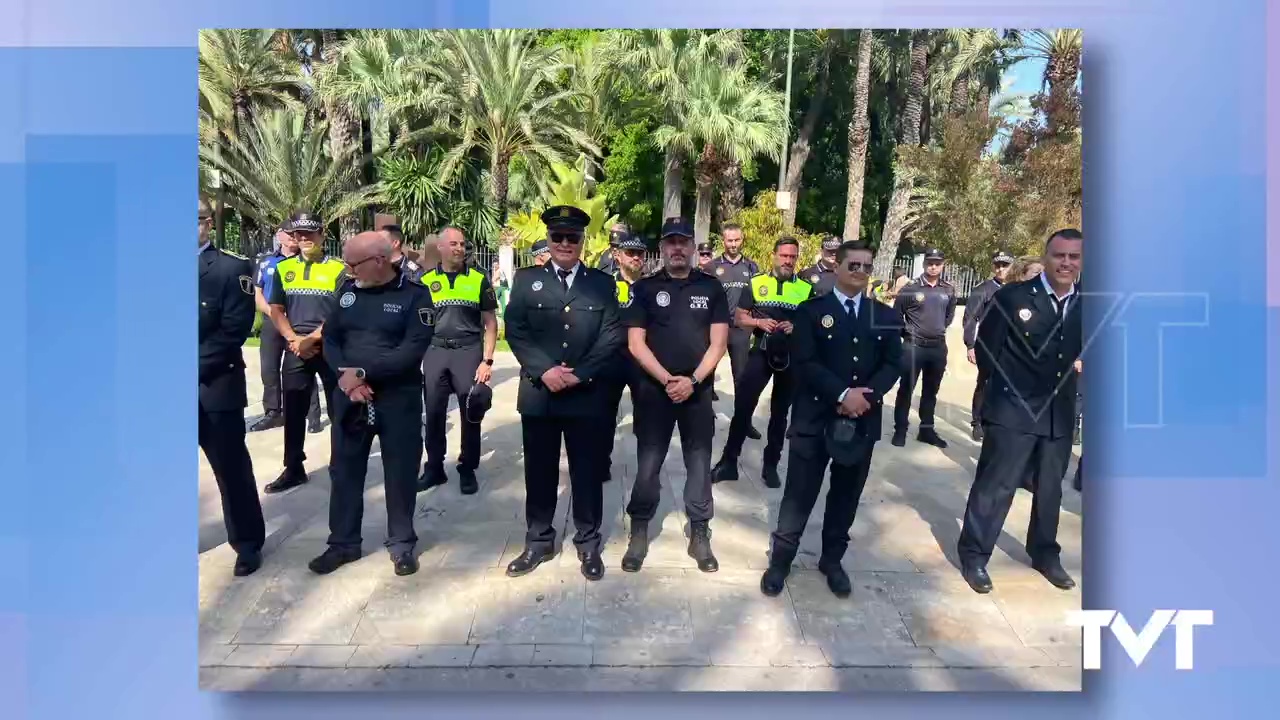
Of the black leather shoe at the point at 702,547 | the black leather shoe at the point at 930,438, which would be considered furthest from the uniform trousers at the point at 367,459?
the black leather shoe at the point at 930,438

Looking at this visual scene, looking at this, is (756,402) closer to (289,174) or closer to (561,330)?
(561,330)

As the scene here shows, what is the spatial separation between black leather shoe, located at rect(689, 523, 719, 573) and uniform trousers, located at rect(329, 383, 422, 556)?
1.22 metres

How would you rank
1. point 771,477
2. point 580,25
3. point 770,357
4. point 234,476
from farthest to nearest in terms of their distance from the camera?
point 770,357
point 771,477
point 234,476
point 580,25

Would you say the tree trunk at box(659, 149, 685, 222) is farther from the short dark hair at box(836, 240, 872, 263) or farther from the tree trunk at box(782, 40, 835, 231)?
the short dark hair at box(836, 240, 872, 263)

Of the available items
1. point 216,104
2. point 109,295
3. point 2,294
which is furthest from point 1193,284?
point 2,294

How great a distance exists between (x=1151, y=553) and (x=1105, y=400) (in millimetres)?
658

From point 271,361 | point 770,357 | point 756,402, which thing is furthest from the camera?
point 756,402

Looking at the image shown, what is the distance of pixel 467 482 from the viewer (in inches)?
134

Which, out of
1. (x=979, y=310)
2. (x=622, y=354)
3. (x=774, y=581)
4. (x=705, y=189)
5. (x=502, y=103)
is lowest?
(x=774, y=581)

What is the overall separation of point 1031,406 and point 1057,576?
0.71 meters

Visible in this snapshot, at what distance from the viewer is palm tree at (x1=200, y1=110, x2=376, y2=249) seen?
2.98 metres

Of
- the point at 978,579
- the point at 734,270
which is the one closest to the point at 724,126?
the point at 734,270

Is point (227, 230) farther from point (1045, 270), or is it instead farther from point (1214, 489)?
point (1214, 489)

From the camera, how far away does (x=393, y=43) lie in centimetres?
282
